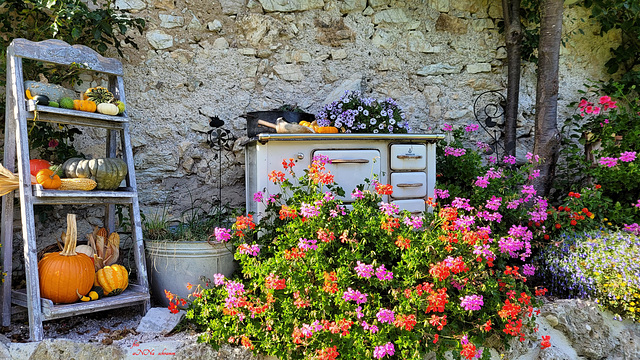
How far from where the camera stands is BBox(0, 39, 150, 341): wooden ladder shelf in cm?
263

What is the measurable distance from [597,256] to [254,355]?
7.40 ft

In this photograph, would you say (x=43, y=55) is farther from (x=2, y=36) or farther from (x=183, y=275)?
(x=183, y=275)

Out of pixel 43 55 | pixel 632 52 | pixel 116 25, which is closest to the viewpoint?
pixel 43 55

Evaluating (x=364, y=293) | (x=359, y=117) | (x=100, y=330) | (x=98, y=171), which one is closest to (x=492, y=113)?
(x=359, y=117)

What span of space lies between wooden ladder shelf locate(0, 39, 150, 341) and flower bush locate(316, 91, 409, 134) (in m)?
1.45

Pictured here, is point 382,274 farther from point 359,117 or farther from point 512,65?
point 512,65

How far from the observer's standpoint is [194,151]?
4012mm

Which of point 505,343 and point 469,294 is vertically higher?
point 469,294

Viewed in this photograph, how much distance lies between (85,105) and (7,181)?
59 cm

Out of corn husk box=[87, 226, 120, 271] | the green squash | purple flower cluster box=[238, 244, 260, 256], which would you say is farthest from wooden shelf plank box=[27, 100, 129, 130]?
purple flower cluster box=[238, 244, 260, 256]

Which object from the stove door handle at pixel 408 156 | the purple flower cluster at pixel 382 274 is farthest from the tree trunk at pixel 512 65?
the purple flower cluster at pixel 382 274

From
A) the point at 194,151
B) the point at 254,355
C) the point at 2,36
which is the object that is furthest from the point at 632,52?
the point at 2,36

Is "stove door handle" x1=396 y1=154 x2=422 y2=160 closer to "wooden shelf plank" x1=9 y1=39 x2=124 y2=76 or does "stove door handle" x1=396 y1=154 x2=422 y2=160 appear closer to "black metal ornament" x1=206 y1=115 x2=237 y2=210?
"black metal ornament" x1=206 y1=115 x2=237 y2=210

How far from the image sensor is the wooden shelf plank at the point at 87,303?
8.55 ft
